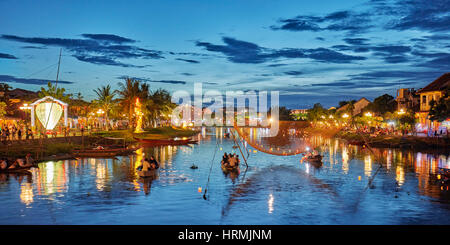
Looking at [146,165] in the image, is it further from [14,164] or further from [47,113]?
[47,113]

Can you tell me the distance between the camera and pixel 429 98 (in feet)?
260

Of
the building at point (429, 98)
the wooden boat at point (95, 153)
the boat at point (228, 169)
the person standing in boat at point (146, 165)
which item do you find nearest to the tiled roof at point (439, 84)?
the building at point (429, 98)

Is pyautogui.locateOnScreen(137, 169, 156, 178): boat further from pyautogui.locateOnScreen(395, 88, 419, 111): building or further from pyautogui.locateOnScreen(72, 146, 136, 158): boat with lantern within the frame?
pyautogui.locateOnScreen(395, 88, 419, 111): building

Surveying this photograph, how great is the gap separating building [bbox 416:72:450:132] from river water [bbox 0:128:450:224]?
36.0 metres

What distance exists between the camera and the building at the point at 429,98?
76.5 m

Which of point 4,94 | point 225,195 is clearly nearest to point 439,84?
point 225,195

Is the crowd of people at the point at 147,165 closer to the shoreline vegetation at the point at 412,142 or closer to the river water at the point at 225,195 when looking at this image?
the river water at the point at 225,195

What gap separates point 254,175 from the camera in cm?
4038

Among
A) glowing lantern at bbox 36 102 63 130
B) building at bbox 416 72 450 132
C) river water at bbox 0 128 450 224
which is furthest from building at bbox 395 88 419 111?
glowing lantern at bbox 36 102 63 130

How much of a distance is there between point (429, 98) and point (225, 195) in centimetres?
6470

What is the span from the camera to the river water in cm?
2338
